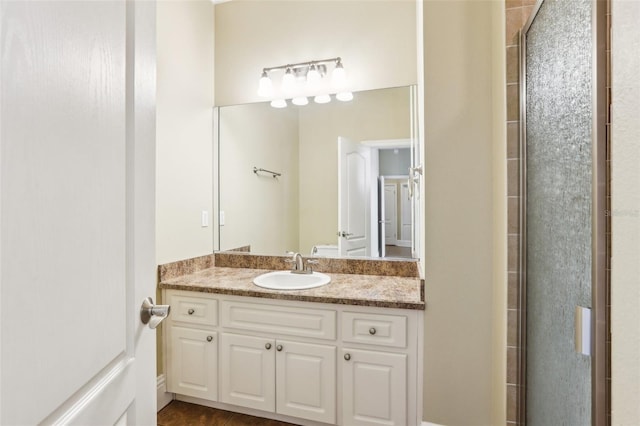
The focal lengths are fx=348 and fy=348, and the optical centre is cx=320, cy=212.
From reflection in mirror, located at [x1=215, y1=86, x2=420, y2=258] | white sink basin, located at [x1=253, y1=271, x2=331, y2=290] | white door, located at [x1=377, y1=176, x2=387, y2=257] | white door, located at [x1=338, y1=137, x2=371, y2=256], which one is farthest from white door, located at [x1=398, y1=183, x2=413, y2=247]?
white sink basin, located at [x1=253, y1=271, x2=331, y2=290]

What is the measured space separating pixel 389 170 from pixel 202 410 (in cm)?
190

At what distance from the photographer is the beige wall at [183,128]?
2156 mm

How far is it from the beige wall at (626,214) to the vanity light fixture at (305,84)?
2.05m

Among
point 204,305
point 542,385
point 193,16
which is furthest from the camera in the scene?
point 193,16

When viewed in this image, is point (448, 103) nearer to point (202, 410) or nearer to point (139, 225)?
point (139, 225)

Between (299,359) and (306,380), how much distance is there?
11 centimetres

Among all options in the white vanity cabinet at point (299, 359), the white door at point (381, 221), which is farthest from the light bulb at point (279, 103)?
the white vanity cabinet at point (299, 359)

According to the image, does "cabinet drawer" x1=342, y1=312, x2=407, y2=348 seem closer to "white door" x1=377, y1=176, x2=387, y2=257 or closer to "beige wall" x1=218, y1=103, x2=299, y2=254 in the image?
"white door" x1=377, y1=176, x2=387, y2=257

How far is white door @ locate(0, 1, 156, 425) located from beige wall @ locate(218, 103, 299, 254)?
1.78 m

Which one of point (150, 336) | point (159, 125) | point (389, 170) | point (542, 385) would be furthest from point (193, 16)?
point (542, 385)

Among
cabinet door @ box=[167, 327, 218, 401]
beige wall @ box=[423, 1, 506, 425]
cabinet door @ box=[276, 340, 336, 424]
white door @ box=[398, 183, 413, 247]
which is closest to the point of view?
beige wall @ box=[423, 1, 506, 425]

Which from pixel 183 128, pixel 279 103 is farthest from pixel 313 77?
pixel 183 128

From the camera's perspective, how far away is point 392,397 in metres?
1.70

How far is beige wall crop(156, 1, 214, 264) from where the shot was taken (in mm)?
2156
